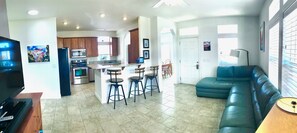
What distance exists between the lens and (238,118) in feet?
8.07

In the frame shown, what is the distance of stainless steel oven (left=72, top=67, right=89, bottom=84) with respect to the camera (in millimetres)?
7832

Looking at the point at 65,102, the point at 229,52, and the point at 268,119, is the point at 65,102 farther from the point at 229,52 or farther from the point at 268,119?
the point at 229,52

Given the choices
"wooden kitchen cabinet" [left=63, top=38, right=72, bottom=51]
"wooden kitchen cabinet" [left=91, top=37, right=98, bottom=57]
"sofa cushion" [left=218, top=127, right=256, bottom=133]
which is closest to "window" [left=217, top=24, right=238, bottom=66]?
"sofa cushion" [left=218, top=127, right=256, bottom=133]

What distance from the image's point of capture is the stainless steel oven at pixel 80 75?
7.83 meters

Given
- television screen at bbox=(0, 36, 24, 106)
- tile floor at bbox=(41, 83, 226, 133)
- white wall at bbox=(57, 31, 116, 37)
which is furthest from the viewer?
white wall at bbox=(57, 31, 116, 37)

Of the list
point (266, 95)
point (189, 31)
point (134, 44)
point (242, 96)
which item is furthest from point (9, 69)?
point (189, 31)

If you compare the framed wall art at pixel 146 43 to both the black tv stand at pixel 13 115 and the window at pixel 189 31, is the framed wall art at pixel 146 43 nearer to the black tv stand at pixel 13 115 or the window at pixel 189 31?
the window at pixel 189 31

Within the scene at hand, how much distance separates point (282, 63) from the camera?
2.52 metres

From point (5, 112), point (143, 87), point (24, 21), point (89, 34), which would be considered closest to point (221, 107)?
point (143, 87)

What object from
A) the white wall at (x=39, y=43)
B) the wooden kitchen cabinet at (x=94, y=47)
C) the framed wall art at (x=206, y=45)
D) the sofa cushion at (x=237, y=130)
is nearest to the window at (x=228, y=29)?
the framed wall art at (x=206, y=45)

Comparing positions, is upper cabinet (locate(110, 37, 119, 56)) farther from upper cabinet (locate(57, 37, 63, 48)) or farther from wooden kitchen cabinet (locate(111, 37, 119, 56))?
upper cabinet (locate(57, 37, 63, 48))

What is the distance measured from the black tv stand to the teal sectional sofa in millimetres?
2212

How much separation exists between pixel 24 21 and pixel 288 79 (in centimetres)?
639

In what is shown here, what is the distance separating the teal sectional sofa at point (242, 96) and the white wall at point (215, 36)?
2.05 feet
